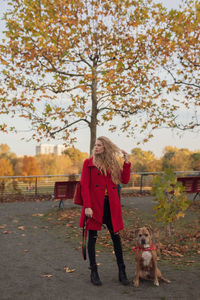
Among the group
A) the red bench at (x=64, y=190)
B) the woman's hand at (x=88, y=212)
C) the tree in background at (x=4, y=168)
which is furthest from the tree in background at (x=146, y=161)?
the woman's hand at (x=88, y=212)

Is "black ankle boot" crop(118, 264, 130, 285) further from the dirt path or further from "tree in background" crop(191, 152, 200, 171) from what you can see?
"tree in background" crop(191, 152, 200, 171)

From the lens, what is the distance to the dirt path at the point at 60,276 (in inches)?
161

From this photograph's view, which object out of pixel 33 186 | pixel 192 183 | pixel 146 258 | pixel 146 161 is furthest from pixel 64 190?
pixel 146 161

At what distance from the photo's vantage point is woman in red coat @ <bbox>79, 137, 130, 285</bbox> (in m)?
4.38

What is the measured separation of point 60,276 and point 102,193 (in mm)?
1517

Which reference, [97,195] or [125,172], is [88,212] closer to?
[97,195]

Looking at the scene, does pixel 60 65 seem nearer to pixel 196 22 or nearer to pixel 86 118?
pixel 86 118

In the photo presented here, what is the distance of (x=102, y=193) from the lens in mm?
4395

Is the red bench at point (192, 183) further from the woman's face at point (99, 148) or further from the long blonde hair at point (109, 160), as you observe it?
the woman's face at point (99, 148)

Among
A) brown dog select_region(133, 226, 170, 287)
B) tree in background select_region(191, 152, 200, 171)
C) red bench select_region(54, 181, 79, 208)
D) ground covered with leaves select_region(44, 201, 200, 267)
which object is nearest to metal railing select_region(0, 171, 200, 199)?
red bench select_region(54, 181, 79, 208)

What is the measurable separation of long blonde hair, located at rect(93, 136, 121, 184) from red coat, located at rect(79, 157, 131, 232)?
68 millimetres

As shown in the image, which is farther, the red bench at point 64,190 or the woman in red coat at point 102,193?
the red bench at point 64,190

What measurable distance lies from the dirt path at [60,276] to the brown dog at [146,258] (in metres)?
0.13

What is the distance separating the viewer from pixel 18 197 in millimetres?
15188
